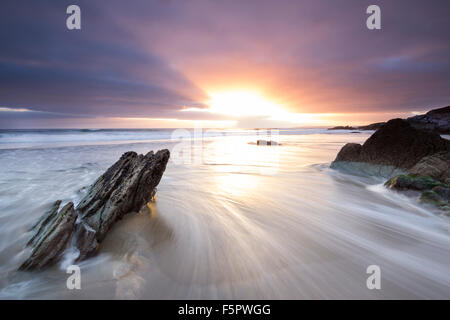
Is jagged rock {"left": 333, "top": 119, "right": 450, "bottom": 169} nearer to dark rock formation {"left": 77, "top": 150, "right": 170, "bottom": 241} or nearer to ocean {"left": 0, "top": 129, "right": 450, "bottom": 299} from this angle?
ocean {"left": 0, "top": 129, "right": 450, "bottom": 299}

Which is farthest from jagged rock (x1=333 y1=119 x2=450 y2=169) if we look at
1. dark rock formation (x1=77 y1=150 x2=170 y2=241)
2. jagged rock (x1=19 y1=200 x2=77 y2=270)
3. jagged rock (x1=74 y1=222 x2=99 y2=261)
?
jagged rock (x1=19 y1=200 x2=77 y2=270)

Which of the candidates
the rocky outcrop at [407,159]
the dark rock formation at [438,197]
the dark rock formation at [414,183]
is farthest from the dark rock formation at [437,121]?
the dark rock formation at [438,197]

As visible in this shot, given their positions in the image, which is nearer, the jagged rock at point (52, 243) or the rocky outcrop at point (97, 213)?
the jagged rock at point (52, 243)

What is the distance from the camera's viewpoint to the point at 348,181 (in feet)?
17.4

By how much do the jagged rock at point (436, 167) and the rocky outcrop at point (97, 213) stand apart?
5.68 m

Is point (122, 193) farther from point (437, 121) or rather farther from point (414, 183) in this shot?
point (437, 121)

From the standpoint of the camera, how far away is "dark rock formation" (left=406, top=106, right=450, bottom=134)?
2168cm

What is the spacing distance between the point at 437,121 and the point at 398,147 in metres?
29.2

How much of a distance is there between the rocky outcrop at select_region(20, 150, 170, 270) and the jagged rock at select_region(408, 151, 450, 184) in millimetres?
5683

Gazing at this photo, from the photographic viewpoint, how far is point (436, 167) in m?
4.05

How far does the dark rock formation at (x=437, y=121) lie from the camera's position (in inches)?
853

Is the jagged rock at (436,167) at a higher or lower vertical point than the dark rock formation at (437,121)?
lower

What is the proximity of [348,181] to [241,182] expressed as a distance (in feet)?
10.3

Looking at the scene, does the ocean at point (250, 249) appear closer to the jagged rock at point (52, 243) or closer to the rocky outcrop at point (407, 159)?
the jagged rock at point (52, 243)
